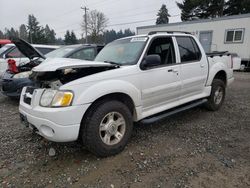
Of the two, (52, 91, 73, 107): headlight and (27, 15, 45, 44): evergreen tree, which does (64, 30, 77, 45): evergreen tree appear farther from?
(52, 91, 73, 107): headlight

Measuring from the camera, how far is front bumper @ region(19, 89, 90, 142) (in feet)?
8.61

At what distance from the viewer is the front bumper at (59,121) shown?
262 cm

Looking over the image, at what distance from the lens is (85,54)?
21.2ft

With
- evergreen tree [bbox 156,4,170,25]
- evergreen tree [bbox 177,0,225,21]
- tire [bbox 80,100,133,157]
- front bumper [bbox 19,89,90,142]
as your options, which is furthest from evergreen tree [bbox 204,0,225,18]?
front bumper [bbox 19,89,90,142]

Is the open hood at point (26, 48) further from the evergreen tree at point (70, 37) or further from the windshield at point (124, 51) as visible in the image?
the evergreen tree at point (70, 37)

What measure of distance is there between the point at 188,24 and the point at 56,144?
1647 centimetres

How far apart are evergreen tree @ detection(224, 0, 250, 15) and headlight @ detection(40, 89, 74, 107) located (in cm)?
3260

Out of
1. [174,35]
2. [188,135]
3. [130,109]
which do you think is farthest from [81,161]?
[174,35]

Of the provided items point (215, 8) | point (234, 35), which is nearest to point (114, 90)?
point (234, 35)

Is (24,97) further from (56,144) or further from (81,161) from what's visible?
(81,161)

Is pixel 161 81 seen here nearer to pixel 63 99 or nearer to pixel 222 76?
pixel 63 99

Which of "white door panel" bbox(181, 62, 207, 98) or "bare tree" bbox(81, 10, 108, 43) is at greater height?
"bare tree" bbox(81, 10, 108, 43)

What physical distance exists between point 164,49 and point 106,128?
1932mm

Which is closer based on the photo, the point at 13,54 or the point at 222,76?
the point at 222,76
